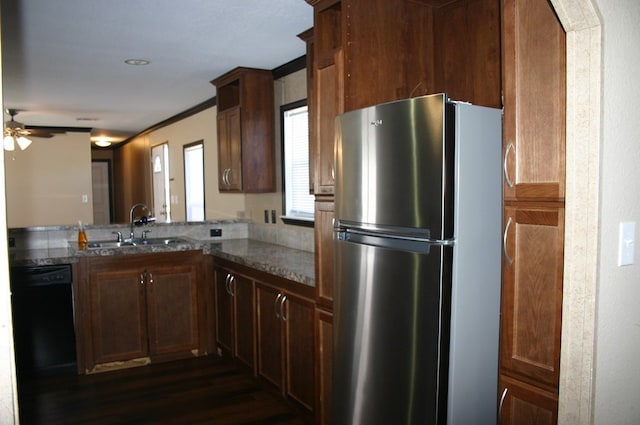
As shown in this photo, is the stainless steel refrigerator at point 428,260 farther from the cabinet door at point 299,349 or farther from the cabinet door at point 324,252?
the cabinet door at point 299,349

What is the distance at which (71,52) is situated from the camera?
3936 mm

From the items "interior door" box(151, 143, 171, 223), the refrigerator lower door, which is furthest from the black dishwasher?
"interior door" box(151, 143, 171, 223)

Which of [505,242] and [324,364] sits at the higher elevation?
Result: [505,242]

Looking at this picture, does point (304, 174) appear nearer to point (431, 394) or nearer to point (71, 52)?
point (71, 52)

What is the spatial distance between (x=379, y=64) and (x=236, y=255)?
1.85 m

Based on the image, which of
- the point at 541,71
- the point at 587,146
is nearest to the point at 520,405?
the point at 587,146

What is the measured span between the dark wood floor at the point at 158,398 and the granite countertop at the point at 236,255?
0.84 meters

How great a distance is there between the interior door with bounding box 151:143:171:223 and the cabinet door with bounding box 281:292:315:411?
512 centimetres

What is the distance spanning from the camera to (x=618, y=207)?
1.55 m

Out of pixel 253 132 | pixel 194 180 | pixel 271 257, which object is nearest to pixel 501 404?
pixel 271 257

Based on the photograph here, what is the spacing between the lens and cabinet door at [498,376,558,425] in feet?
5.57

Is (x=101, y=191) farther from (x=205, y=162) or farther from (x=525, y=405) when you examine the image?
(x=525, y=405)

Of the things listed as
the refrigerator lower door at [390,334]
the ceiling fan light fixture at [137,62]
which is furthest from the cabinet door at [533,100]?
the ceiling fan light fixture at [137,62]

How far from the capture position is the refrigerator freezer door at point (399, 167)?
1.84m
